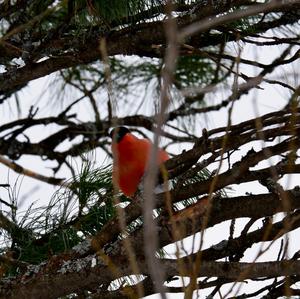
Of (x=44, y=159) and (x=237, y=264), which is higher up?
(x=44, y=159)

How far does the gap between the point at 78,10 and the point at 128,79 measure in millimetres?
960

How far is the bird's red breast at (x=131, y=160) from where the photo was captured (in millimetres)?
1470

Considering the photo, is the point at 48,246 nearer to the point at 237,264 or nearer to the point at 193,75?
the point at 237,264

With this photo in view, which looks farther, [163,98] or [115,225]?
[115,225]

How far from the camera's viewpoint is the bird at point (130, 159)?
1469 mm

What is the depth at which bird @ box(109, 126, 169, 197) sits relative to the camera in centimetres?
147

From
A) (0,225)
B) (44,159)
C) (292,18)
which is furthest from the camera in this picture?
(44,159)

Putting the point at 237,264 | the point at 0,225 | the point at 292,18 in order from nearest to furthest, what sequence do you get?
the point at 237,264 → the point at 0,225 → the point at 292,18

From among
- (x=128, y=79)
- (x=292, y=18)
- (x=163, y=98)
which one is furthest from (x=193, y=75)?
(x=163, y=98)

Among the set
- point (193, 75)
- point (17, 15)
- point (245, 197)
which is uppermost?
point (193, 75)

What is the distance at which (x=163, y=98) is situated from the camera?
669 mm

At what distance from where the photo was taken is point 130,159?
5.12 ft

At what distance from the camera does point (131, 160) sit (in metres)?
1.55

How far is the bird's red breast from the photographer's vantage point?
4.82 feet
